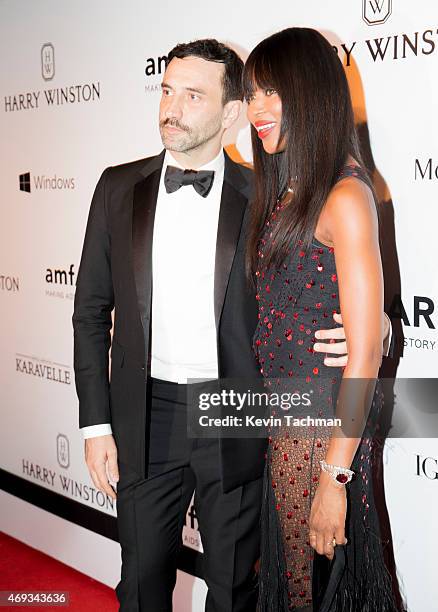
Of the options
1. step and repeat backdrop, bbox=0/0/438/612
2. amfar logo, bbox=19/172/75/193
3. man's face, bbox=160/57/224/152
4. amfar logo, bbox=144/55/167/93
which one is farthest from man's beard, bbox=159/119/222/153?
amfar logo, bbox=19/172/75/193

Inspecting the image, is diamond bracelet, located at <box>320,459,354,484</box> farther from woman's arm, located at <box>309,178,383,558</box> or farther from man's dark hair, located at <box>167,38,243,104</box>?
man's dark hair, located at <box>167,38,243,104</box>

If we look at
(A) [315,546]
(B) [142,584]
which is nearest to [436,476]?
(A) [315,546]

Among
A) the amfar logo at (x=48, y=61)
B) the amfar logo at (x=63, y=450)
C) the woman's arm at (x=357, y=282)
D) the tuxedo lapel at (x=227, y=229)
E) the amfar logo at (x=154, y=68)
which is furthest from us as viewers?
the amfar logo at (x=63, y=450)

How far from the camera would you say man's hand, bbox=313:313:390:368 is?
1.83 meters

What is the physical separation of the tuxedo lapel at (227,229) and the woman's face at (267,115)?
0.88 ft

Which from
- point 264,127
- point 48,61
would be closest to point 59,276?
point 48,61

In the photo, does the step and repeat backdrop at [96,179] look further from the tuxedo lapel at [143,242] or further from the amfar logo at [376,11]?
the tuxedo lapel at [143,242]

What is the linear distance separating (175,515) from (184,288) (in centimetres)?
65

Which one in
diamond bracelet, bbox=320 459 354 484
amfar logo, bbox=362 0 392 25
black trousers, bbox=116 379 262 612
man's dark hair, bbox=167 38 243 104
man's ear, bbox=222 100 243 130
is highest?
amfar logo, bbox=362 0 392 25

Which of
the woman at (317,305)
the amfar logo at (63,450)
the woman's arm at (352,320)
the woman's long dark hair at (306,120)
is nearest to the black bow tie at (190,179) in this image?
the woman at (317,305)

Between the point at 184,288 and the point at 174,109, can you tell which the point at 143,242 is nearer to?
the point at 184,288

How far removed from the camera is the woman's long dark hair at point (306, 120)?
178cm

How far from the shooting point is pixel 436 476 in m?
2.37

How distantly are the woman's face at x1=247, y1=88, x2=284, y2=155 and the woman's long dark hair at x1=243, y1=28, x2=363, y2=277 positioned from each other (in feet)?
0.08
